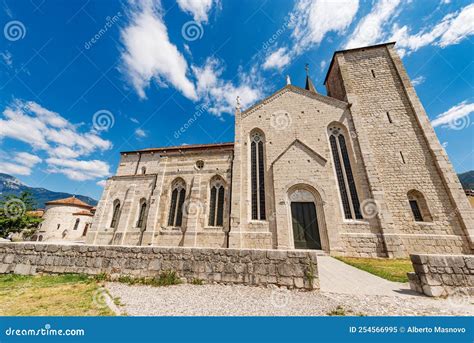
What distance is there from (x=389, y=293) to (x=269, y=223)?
287 inches

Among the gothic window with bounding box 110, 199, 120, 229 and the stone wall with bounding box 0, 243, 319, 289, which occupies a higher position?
the gothic window with bounding box 110, 199, 120, 229

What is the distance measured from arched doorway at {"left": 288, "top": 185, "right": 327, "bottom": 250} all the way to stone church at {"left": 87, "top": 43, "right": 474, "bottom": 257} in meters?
0.06

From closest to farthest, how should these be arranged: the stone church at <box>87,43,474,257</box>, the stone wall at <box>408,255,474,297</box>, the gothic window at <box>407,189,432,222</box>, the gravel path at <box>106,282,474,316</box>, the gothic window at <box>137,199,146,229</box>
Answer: the gravel path at <box>106,282,474,316</box>, the stone wall at <box>408,255,474,297</box>, the stone church at <box>87,43,474,257</box>, the gothic window at <box>407,189,432,222</box>, the gothic window at <box>137,199,146,229</box>

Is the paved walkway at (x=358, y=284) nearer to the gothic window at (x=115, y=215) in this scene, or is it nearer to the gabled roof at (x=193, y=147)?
the gabled roof at (x=193, y=147)

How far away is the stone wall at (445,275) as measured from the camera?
14.0ft

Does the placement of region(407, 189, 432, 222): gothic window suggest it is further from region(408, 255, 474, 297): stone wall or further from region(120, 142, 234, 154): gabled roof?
region(120, 142, 234, 154): gabled roof

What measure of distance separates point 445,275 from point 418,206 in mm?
9125

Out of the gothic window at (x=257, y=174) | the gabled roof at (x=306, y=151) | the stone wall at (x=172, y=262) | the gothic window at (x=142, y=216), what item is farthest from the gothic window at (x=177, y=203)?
the gabled roof at (x=306, y=151)

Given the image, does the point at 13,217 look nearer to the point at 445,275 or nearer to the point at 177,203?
the point at 177,203

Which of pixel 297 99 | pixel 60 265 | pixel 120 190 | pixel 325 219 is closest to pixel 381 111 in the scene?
pixel 297 99

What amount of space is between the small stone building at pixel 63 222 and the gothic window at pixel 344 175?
32.9 metres

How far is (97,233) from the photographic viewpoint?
1447 centimetres

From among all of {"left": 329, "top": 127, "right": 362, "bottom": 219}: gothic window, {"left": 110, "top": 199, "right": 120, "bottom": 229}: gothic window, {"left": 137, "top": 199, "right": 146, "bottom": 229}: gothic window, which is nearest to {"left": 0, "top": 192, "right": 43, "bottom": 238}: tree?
{"left": 110, "top": 199, "right": 120, "bottom": 229}: gothic window

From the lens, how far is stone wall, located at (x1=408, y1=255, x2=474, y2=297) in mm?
4277
